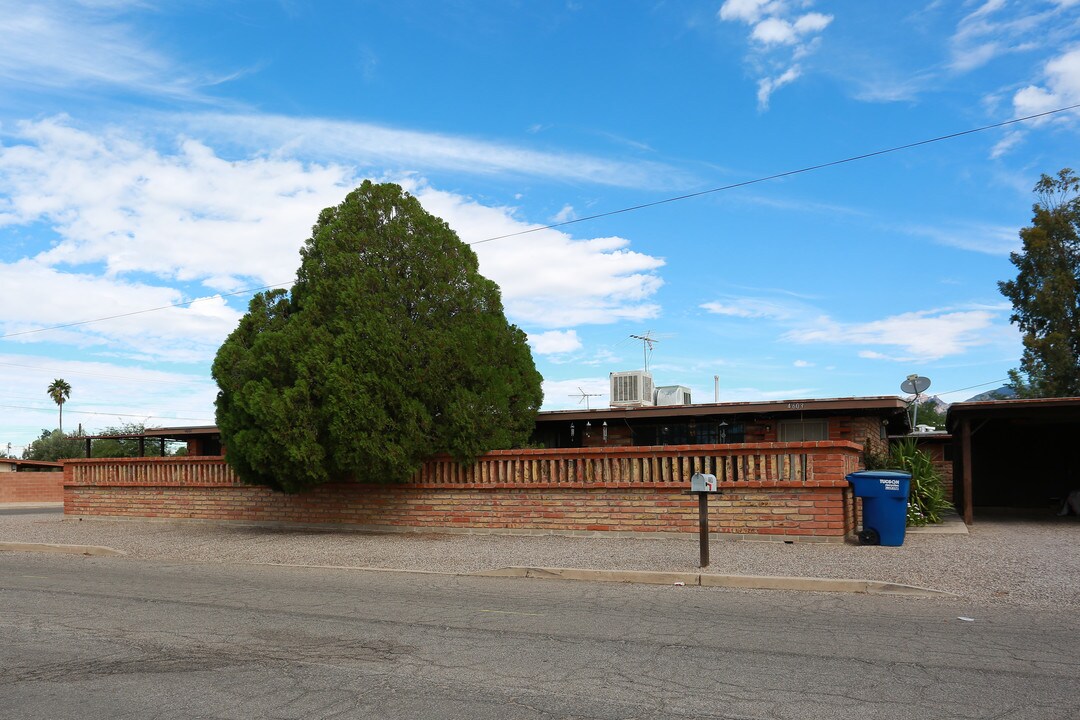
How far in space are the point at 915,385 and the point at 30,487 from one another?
43.1 metres

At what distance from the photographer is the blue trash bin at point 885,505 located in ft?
42.7

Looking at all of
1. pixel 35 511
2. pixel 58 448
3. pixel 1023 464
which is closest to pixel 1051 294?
pixel 1023 464

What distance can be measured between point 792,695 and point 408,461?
1117 centimetres

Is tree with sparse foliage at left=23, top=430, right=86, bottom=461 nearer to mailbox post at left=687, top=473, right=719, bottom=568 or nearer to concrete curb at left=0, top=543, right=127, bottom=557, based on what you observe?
concrete curb at left=0, top=543, right=127, bottom=557

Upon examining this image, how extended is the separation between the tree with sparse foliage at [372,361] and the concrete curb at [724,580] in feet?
15.4

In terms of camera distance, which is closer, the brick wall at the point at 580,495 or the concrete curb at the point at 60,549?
the brick wall at the point at 580,495

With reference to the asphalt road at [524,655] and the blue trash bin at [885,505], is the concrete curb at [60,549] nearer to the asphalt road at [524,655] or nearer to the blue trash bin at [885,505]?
the asphalt road at [524,655]

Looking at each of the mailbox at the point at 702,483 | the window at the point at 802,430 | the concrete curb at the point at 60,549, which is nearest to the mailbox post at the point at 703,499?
the mailbox at the point at 702,483

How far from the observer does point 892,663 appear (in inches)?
253

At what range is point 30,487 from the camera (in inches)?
1794

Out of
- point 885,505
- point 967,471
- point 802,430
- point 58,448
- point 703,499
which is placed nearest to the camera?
point 703,499

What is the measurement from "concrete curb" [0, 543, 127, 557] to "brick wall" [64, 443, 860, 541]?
143 inches

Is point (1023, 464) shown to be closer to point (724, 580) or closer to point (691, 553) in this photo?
point (691, 553)

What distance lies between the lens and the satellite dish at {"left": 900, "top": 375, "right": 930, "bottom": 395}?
20.2 meters
